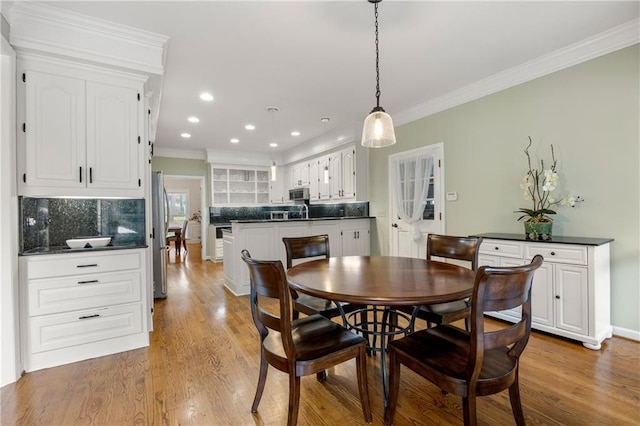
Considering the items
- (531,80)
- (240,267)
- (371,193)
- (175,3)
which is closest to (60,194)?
(175,3)

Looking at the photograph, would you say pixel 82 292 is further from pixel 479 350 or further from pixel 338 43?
pixel 338 43

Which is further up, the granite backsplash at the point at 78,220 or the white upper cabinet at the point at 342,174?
the white upper cabinet at the point at 342,174

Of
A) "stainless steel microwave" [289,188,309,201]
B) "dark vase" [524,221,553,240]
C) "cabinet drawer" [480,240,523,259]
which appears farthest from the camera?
"stainless steel microwave" [289,188,309,201]

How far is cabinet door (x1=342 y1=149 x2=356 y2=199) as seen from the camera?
523cm

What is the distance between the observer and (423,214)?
4344mm

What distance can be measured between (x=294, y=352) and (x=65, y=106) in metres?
2.60

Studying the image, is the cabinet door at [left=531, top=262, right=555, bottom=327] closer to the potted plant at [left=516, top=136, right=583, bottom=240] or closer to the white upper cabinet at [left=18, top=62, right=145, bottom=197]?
the potted plant at [left=516, top=136, right=583, bottom=240]

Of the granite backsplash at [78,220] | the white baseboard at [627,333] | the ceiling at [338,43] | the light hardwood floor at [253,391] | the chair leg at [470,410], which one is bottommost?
the light hardwood floor at [253,391]

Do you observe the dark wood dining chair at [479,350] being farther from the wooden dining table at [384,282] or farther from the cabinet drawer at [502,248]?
the cabinet drawer at [502,248]

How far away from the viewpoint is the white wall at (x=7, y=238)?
6.71 feet

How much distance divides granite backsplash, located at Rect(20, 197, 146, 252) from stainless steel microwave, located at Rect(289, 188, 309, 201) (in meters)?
4.00

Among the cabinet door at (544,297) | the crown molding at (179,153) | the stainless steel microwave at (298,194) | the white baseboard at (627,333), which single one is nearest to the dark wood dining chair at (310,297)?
the cabinet door at (544,297)

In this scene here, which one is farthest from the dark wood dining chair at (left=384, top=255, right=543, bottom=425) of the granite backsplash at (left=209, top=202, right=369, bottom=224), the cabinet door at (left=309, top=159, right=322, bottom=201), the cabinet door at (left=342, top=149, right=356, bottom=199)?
the cabinet door at (left=309, top=159, right=322, bottom=201)

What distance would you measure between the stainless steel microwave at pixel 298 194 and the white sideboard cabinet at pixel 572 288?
437 cm
